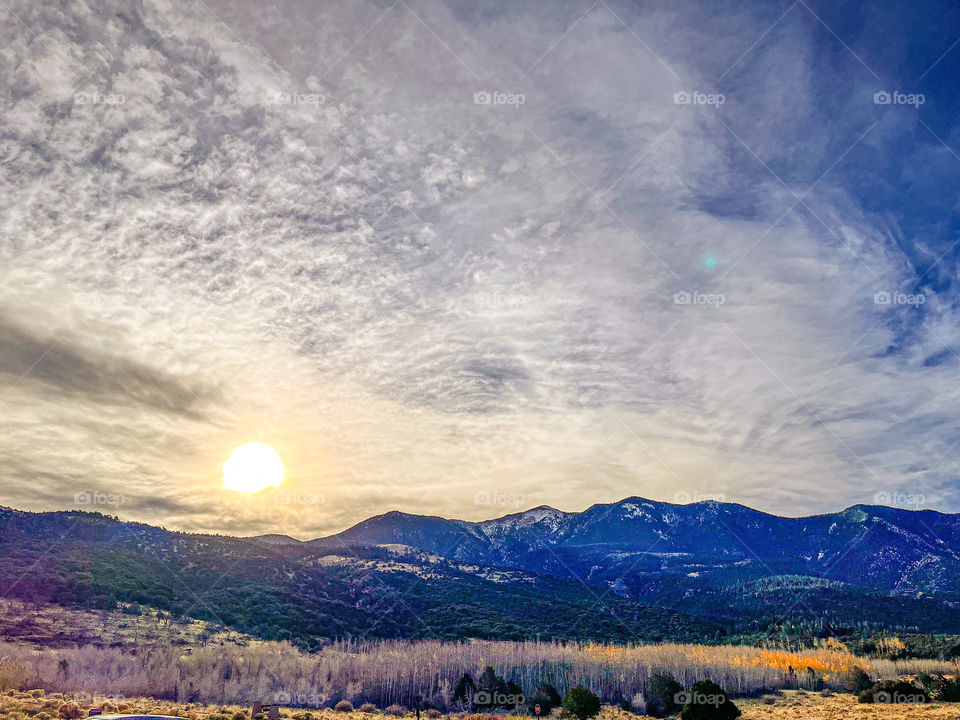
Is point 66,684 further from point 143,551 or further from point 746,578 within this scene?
point 746,578

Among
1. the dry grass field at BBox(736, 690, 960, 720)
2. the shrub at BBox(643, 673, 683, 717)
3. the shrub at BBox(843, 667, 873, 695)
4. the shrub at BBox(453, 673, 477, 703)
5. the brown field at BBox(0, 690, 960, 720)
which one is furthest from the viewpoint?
the shrub at BBox(843, 667, 873, 695)

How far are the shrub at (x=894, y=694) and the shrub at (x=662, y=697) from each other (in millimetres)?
6167

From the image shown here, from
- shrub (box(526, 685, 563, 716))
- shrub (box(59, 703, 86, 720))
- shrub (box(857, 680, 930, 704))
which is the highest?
shrub (box(59, 703, 86, 720))

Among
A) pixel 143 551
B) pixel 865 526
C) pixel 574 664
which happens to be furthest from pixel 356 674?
pixel 865 526

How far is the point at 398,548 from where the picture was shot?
3465 inches

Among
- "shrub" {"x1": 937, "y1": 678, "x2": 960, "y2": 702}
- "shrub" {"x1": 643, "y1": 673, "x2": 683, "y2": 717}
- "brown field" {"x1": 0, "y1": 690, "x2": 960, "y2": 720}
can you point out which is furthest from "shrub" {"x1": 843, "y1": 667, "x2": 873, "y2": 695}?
"shrub" {"x1": 643, "y1": 673, "x2": 683, "y2": 717}

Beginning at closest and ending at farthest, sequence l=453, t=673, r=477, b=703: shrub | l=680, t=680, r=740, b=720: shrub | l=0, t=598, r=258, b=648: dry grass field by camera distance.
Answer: l=680, t=680, r=740, b=720: shrub, l=453, t=673, r=477, b=703: shrub, l=0, t=598, r=258, b=648: dry grass field

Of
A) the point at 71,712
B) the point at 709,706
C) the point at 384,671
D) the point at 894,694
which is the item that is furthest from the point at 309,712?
the point at 894,694

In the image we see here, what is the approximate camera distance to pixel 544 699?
21.1m

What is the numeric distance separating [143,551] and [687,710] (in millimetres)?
55053

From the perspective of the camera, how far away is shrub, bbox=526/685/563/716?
20.8 m

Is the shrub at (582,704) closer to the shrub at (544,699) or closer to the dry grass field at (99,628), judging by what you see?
the shrub at (544,699)

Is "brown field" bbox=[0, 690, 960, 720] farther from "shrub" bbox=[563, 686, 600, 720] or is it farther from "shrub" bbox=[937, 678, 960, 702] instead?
"shrub" bbox=[937, 678, 960, 702]

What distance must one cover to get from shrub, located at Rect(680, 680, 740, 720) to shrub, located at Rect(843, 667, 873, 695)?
6.87 m
